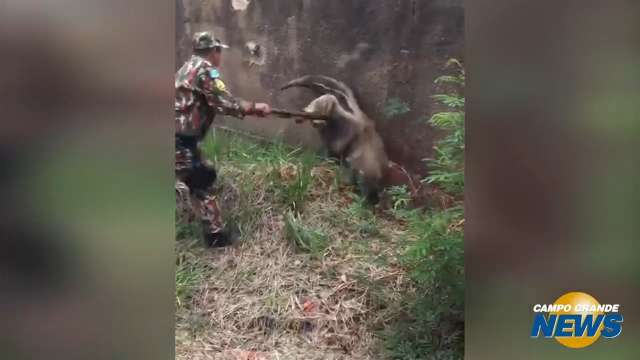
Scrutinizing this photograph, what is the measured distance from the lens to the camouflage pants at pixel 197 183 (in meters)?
4.09

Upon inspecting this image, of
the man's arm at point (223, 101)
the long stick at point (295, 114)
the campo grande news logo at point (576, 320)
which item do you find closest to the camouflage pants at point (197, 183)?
the man's arm at point (223, 101)

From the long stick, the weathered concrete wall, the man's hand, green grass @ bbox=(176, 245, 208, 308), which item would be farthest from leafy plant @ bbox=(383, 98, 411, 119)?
green grass @ bbox=(176, 245, 208, 308)

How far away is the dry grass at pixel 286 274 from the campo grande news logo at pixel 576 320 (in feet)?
3.31

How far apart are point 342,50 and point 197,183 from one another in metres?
1.24

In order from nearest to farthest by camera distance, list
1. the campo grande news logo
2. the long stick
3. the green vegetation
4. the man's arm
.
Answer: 1. the campo grande news logo
2. the green vegetation
3. the man's arm
4. the long stick

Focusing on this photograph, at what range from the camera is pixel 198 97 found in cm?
417

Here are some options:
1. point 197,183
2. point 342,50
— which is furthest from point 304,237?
point 342,50

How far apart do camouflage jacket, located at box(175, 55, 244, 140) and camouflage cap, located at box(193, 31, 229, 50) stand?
0.25ft

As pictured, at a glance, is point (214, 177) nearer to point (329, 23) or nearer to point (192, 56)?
point (192, 56)

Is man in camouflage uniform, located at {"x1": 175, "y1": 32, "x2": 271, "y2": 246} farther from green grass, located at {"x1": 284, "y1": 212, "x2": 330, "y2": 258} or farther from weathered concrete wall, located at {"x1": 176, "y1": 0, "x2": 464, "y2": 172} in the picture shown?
green grass, located at {"x1": 284, "y1": 212, "x2": 330, "y2": 258}

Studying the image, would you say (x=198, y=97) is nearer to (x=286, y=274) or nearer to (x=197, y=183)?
(x=197, y=183)

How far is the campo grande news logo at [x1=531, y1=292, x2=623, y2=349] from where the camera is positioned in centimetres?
332

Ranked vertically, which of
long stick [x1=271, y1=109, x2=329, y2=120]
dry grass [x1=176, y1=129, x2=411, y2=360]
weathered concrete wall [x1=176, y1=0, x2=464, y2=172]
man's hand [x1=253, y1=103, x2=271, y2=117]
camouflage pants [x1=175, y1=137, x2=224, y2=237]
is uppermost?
weathered concrete wall [x1=176, y1=0, x2=464, y2=172]

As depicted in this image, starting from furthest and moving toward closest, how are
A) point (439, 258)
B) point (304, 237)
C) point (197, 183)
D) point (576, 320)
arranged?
point (304, 237) → point (197, 183) → point (439, 258) → point (576, 320)
